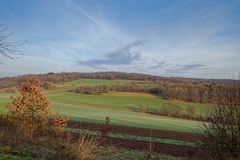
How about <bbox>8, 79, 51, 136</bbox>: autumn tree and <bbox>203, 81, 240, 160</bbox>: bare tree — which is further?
<bbox>8, 79, 51, 136</bbox>: autumn tree

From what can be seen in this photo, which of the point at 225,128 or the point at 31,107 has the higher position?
the point at 225,128

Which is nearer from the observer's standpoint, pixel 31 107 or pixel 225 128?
pixel 225 128

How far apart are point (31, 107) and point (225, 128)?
1762cm

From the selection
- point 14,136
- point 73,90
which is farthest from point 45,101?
point 73,90

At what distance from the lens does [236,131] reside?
11375mm

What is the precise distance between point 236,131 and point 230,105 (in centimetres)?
88

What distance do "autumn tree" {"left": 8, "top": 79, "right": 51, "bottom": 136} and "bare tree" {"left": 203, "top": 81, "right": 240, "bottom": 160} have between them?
16324 millimetres

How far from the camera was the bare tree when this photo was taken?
1139 centimetres

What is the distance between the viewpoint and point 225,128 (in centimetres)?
1159

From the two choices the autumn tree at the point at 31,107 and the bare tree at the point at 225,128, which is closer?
the bare tree at the point at 225,128

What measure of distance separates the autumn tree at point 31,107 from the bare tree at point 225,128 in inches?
643

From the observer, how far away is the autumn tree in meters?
25.8

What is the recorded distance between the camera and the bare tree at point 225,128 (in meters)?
11.4

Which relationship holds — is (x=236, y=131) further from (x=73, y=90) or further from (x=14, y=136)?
(x=73, y=90)
